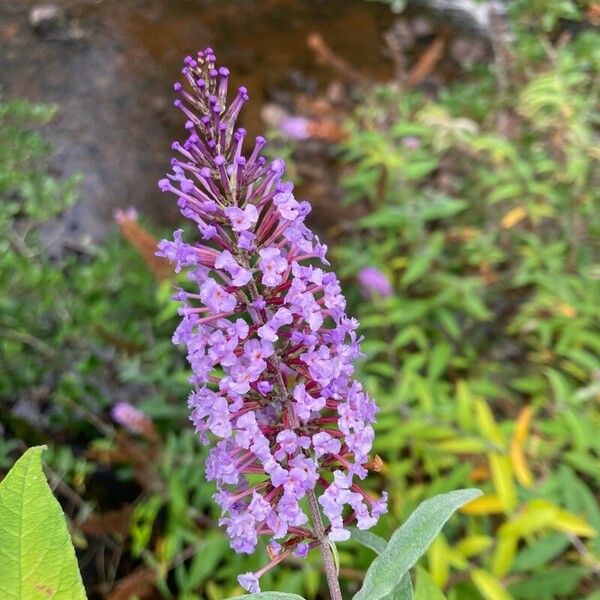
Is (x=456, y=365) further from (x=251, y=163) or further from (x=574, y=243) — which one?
(x=251, y=163)

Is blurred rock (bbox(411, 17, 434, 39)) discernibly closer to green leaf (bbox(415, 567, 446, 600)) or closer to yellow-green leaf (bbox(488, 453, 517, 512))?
yellow-green leaf (bbox(488, 453, 517, 512))

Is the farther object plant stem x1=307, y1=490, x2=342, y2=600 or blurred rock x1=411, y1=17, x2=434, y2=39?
blurred rock x1=411, y1=17, x2=434, y2=39

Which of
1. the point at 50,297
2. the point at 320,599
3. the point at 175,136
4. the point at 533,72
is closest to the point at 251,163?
the point at 320,599

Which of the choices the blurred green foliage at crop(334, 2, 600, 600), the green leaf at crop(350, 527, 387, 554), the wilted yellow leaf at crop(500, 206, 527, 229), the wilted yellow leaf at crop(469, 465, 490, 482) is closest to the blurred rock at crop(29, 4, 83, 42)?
the blurred green foliage at crop(334, 2, 600, 600)

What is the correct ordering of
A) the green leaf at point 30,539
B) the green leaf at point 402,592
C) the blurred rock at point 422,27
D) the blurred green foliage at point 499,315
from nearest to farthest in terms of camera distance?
the green leaf at point 30,539 < the green leaf at point 402,592 < the blurred green foliage at point 499,315 < the blurred rock at point 422,27

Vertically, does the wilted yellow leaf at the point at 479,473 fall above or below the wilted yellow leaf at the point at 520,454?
below

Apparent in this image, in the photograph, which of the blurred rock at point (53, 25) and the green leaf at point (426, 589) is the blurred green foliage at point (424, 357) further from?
the blurred rock at point (53, 25)

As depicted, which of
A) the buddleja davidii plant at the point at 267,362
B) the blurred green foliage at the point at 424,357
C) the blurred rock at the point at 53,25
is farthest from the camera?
the blurred rock at the point at 53,25

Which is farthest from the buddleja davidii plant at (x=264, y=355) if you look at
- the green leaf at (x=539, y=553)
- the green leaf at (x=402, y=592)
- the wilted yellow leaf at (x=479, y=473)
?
the wilted yellow leaf at (x=479, y=473)
